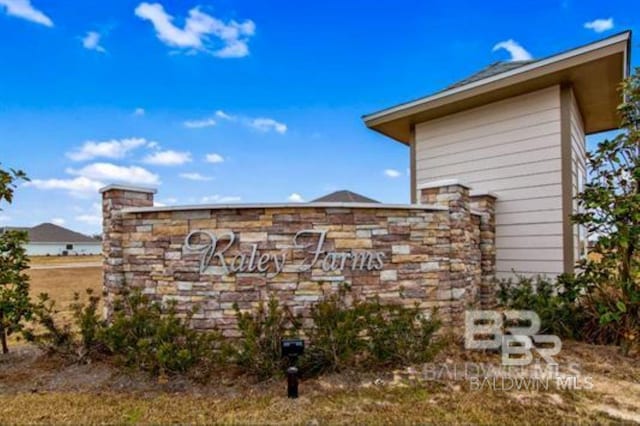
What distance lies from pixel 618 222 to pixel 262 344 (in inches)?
179

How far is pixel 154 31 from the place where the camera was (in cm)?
765

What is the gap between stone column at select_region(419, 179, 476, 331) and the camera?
4.73 meters

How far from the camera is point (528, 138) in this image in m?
6.08

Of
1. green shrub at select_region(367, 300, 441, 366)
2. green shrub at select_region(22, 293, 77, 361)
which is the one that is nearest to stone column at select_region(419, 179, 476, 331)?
green shrub at select_region(367, 300, 441, 366)

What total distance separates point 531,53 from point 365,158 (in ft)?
17.6

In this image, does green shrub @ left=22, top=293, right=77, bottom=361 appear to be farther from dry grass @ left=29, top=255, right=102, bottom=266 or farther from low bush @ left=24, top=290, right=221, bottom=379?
dry grass @ left=29, top=255, right=102, bottom=266

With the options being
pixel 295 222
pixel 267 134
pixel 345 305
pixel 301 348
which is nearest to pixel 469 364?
pixel 345 305

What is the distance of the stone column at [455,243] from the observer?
4.73 meters

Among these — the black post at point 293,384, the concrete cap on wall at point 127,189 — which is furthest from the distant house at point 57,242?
the black post at point 293,384

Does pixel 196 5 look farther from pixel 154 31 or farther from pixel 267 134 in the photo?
pixel 267 134

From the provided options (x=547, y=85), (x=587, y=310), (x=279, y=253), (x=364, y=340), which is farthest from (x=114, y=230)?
(x=547, y=85)

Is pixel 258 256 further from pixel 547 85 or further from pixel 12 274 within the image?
pixel 547 85

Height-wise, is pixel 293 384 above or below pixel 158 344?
below

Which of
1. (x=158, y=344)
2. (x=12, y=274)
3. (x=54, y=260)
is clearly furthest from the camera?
(x=54, y=260)
